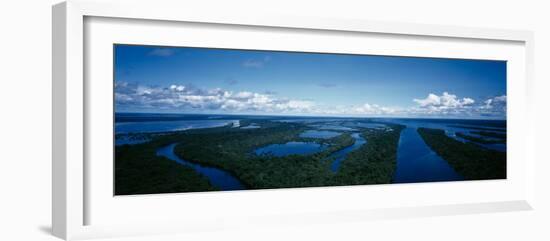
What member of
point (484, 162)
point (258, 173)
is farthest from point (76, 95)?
point (484, 162)

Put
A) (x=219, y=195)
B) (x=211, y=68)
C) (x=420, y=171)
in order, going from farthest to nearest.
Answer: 1. (x=420, y=171)
2. (x=211, y=68)
3. (x=219, y=195)

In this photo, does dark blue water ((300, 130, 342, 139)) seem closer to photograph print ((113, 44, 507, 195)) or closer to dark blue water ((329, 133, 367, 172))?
photograph print ((113, 44, 507, 195))

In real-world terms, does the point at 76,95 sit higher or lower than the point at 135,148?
higher

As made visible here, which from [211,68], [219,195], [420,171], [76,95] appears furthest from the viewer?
[420,171]

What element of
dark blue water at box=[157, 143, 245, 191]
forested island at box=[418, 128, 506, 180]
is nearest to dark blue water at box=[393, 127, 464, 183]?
forested island at box=[418, 128, 506, 180]

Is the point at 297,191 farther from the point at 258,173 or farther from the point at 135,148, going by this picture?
the point at 135,148

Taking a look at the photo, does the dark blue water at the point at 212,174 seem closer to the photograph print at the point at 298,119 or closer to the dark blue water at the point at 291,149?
the photograph print at the point at 298,119

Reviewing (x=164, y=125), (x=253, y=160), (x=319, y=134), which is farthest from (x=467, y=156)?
(x=164, y=125)

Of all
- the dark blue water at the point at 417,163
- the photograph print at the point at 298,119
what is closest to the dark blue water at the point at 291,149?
the photograph print at the point at 298,119
